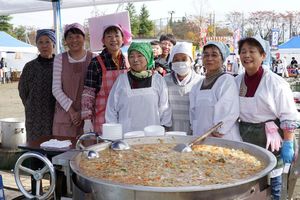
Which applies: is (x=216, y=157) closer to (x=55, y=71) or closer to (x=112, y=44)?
(x=112, y=44)

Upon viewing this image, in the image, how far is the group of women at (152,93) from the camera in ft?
8.70

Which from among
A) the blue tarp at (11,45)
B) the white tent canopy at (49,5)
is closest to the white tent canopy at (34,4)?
the white tent canopy at (49,5)

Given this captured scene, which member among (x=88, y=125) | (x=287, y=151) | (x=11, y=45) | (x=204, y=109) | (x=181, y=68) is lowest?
(x=287, y=151)

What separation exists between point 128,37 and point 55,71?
77 cm

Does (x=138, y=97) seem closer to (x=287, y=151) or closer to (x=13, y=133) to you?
(x=287, y=151)

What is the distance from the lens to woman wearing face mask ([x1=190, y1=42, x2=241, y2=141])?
269 centimetres

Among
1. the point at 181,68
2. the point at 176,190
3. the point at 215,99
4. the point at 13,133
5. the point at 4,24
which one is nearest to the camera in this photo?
the point at 176,190

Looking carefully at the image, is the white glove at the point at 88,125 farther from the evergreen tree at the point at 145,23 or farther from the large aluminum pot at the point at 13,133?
the evergreen tree at the point at 145,23

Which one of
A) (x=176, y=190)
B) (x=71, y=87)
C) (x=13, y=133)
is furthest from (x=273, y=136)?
(x=13, y=133)

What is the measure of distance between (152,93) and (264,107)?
891mm

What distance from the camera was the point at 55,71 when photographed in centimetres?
351

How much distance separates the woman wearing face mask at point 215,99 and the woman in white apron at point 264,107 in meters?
0.09

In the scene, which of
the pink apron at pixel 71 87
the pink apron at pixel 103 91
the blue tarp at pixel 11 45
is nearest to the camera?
the pink apron at pixel 103 91

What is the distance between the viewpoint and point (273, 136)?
2609 millimetres
